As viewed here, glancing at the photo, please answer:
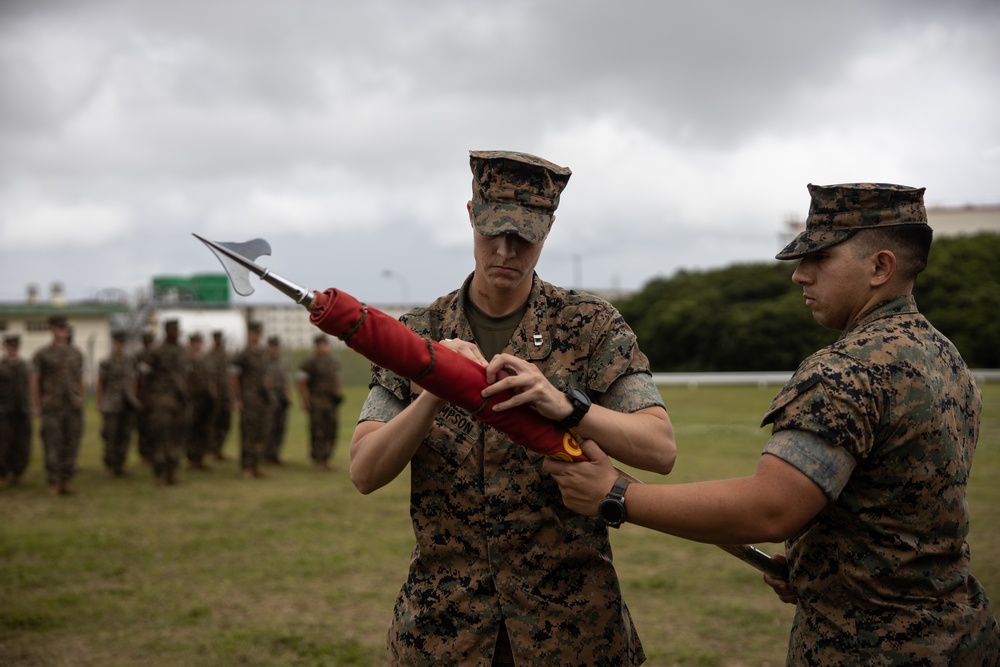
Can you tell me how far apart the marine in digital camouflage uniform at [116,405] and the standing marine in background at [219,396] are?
1723 mm

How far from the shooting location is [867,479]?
Result: 2.46 m

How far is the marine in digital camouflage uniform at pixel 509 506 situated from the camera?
2840 millimetres

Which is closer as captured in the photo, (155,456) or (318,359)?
(155,456)

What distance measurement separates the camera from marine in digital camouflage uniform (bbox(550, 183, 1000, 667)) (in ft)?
7.73

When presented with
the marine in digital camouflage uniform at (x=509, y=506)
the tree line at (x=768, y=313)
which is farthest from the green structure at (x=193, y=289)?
the marine in digital camouflage uniform at (x=509, y=506)

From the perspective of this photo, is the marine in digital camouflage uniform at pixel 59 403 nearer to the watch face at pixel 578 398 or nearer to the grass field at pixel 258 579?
the grass field at pixel 258 579

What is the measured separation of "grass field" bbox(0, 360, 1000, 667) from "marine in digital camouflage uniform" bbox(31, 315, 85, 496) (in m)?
0.47

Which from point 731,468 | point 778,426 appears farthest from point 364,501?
point 778,426

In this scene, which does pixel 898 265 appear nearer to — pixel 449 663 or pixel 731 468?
pixel 449 663

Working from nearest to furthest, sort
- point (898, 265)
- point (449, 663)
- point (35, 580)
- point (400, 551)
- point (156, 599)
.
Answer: point (898, 265)
point (449, 663)
point (156, 599)
point (35, 580)
point (400, 551)

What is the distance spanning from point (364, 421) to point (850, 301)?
1541mm

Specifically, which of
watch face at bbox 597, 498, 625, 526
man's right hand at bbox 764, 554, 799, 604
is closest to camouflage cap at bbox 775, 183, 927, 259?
watch face at bbox 597, 498, 625, 526

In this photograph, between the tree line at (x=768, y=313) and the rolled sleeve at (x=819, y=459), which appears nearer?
the rolled sleeve at (x=819, y=459)

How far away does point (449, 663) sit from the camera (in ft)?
9.39
